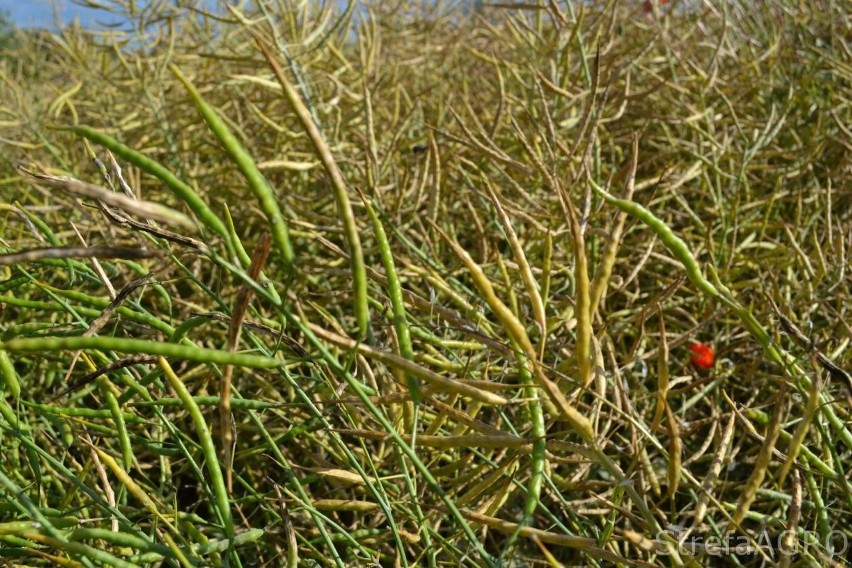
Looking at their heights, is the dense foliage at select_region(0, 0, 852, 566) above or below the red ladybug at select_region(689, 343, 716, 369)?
above

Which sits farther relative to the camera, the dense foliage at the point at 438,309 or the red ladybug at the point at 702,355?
the red ladybug at the point at 702,355

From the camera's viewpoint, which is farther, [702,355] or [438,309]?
[702,355]

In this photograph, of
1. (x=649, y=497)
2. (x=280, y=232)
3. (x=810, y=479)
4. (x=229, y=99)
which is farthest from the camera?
(x=229, y=99)

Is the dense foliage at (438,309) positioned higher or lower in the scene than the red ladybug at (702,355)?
higher

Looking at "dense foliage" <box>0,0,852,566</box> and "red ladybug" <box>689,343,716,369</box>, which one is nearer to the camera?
"dense foliage" <box>0,0,852,566</box>

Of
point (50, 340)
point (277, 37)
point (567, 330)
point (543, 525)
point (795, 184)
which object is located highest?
point (277, 37)

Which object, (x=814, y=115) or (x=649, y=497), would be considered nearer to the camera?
(x=649, y=497)

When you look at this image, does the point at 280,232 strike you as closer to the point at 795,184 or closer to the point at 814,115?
the point at 795,184

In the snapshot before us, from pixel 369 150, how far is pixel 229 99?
0.85 meters

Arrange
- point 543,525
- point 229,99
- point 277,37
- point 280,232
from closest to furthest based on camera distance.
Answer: point 280,232 → point 543,525 → point 277,37 → point 229,99

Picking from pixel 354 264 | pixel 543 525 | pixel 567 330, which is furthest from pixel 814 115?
pixel 354 264

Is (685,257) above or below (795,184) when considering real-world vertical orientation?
above

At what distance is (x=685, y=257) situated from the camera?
0.51 m

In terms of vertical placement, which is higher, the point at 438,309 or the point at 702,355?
the point at 438,309
